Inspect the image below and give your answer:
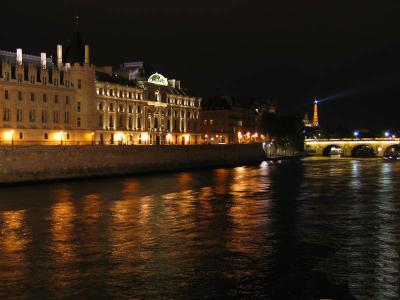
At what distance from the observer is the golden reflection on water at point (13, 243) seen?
20.5 meters

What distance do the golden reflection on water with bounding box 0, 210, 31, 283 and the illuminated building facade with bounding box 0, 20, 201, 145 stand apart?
28.8m

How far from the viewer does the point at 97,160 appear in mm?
64312

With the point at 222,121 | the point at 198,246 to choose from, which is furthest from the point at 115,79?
the point at 198,246

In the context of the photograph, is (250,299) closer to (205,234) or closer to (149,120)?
(205,234)

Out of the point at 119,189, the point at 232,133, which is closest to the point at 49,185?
the point at 119,189

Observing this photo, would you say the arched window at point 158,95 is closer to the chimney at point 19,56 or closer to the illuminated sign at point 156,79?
the illuminated sign at point 156,79

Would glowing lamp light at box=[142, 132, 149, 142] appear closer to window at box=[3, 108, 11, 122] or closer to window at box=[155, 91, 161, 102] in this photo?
window at box=[155, 91, 161, 102]

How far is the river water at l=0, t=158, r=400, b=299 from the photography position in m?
18.6

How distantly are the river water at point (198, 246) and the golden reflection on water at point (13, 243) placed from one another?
45mm

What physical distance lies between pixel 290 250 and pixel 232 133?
107999 mm

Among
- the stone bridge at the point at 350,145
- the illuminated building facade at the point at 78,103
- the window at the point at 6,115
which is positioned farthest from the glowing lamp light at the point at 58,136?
the stone bridge at the point at 350,145

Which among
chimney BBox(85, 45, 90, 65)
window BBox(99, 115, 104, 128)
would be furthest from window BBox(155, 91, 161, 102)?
chimney BBox(85, 45, 90, 65)

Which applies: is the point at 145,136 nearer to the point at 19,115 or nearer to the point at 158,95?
the point at 158,95

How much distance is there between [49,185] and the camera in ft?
174
